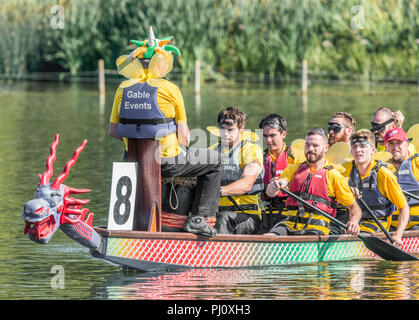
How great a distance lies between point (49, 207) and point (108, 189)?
7.41 m

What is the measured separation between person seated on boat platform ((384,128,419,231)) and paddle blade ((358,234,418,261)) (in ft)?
1.64

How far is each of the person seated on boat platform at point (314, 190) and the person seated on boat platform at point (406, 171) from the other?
1274 mm

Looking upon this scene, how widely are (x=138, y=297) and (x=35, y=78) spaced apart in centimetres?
3137

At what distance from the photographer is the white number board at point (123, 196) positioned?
11.4 meters

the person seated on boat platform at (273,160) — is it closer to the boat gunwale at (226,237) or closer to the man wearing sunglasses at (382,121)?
the boat gunwale at (226,237)

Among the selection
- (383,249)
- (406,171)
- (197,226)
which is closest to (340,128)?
(406,171)

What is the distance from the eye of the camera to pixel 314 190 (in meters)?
12.4

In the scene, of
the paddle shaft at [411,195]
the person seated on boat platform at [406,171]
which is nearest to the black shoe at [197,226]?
the person seated on boat platform at [406,171]

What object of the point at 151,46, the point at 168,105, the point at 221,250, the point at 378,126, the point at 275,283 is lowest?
the point at 275,283

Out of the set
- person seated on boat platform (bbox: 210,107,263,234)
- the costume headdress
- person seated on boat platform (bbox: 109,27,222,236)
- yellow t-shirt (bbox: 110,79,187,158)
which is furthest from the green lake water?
the costume headdress

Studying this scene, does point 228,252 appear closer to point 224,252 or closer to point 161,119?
point 224,252

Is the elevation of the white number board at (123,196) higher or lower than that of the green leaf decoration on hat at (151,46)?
lower

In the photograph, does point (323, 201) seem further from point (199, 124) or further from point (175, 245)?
point (199, 124)

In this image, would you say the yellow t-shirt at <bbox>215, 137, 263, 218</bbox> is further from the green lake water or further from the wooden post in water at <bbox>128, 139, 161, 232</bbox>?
the wooden post in water at <bbox>128, 139, 161, 232</bbox>
